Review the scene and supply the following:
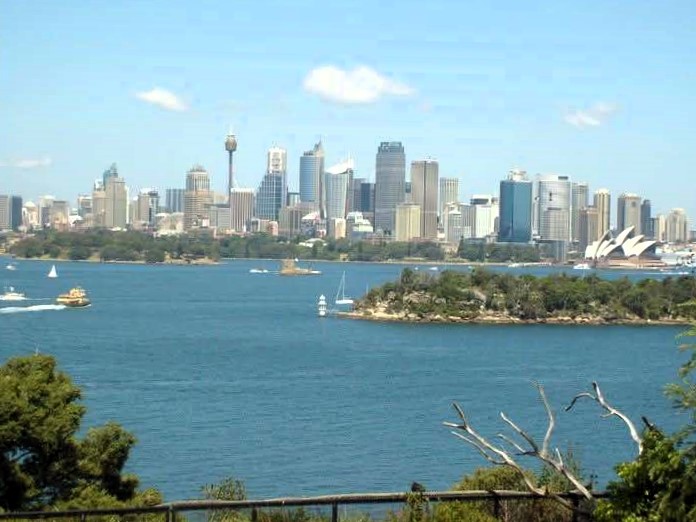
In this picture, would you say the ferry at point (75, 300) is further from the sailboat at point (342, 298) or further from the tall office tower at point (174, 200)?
the tall office tower at point (174, 200)

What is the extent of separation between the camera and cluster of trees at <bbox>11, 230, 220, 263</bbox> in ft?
254

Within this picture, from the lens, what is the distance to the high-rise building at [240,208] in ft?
406

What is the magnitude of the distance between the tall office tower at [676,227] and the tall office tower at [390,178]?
83.5ft

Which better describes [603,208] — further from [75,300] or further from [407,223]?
[75,300]

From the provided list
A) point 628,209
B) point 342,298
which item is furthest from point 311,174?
point 342,298

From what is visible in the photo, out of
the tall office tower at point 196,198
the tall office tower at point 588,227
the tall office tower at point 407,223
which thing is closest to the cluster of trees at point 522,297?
the tall office tower at point 588,227

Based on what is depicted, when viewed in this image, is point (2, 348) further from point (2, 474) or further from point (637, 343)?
point (2, 474)

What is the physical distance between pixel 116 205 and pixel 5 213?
1062cm

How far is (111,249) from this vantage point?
77625 mm

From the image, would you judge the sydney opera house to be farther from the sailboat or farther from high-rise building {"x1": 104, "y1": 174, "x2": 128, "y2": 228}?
high-rise building {"x1": 104, "y1": 174, "x2": 128, "y2": 228}

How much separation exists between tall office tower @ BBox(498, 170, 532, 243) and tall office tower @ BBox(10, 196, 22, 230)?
46.9 metres

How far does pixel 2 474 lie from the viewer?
6.01 meters

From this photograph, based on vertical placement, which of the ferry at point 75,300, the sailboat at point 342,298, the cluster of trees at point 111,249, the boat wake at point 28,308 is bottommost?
the boat wake at point 28,308

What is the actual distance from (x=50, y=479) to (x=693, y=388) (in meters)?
3.63
